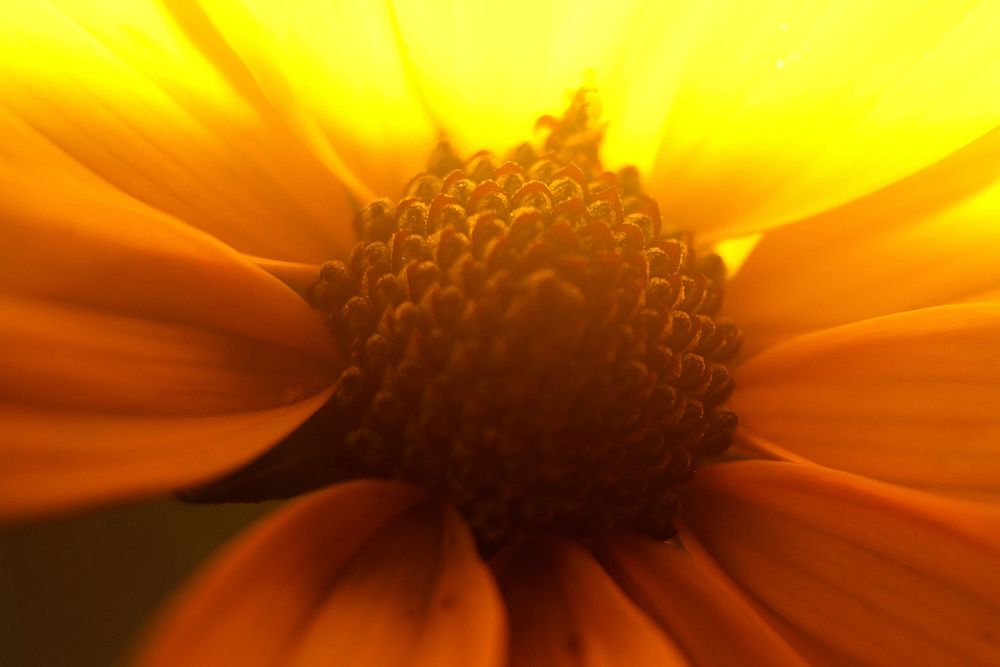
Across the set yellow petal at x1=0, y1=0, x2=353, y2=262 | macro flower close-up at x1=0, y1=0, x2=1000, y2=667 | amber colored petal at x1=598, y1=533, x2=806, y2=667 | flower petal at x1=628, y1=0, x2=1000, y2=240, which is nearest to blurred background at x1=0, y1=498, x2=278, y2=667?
macro flower close-up at x1=0, y1=0, x2=1000, y2=667

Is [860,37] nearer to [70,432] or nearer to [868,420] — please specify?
[868,420]

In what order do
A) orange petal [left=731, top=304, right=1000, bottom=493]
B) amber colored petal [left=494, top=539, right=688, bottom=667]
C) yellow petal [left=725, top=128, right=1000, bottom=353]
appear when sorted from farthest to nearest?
yellow petal [left=725, top=128, right=1000, bottom=353] < orange petal [left=731, top=304, right=1000, bottom=493] < amber colored petal [left=494, top=539, right=688, bottom=667]

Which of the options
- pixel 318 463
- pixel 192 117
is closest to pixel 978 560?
pixel 318 463

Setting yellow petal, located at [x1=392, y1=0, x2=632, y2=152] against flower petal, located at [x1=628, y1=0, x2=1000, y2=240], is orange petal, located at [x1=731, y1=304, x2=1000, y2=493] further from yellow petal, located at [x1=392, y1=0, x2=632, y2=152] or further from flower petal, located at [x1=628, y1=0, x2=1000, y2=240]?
yellow petal, located at [x1=392, y1=0, x2=632, y2=152]

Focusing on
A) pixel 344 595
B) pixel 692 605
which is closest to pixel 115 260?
pixel 344 595

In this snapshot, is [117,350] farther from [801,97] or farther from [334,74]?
[801,97]

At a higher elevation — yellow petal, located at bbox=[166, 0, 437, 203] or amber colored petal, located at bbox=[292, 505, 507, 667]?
yellow petal, located at bbox=[166, 0, 437, 203]

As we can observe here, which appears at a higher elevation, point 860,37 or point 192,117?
point 860,37
